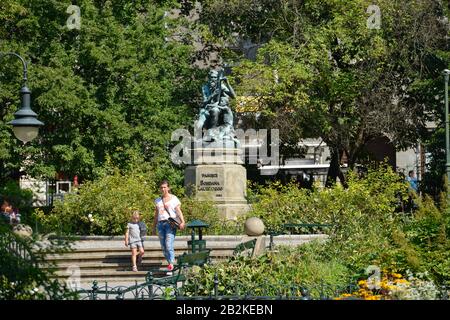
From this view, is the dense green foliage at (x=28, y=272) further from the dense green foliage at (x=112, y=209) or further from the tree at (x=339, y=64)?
the tree at (x=339, y=64)

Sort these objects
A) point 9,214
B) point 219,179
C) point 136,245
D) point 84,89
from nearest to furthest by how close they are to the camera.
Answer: point 9,214
point 136,245
point 219,179
point 84,89

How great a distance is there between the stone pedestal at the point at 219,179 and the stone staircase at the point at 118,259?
5642 mm

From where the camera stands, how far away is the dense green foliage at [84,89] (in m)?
37.3

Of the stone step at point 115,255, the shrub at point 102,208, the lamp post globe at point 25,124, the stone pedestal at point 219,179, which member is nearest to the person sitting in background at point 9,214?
the lamp post globe at point 25,124

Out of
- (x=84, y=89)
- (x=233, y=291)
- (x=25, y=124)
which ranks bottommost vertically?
(x=233, y=291)

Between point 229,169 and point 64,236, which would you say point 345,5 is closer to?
point 229,169

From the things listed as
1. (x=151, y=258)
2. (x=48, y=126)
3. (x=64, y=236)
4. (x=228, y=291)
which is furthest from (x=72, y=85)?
Result: (x=64, y=236)

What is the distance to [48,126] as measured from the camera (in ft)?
126

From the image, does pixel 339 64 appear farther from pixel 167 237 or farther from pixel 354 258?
pixel 354 258

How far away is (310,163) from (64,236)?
142 feet

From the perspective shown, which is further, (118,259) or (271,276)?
(118,259)

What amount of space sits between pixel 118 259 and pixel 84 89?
15.7 metres

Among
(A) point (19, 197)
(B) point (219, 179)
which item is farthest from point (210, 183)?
(A) point (19, 197)

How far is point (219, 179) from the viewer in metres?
30.4
